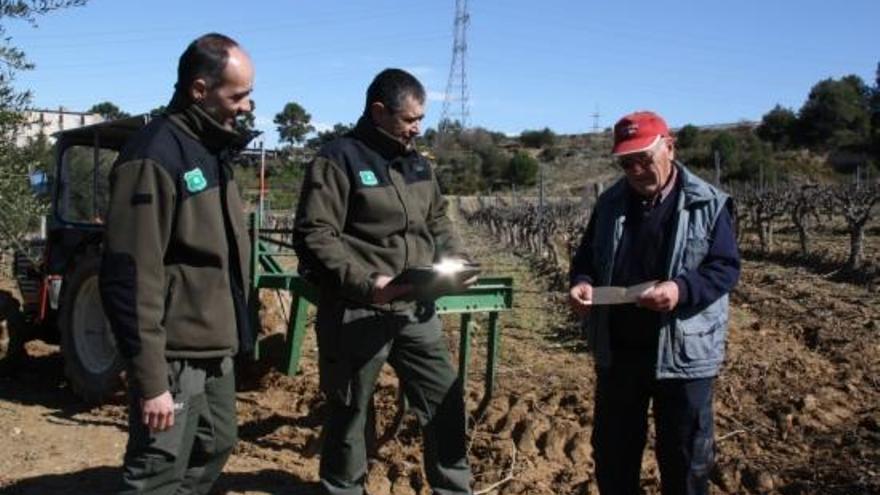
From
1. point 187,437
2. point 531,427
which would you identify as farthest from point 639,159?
point 531,427

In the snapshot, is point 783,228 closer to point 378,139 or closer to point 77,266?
point 77,266

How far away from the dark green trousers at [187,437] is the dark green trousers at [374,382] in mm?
591

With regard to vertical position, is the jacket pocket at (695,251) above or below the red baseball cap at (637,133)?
below

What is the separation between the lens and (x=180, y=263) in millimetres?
2805

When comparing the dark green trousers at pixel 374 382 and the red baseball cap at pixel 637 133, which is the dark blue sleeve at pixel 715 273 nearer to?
the red baseball cap at pixel 637 133

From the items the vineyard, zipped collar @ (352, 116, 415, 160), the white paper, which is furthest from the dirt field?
the vineyard

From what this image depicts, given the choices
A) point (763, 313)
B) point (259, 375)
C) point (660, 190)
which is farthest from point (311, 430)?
point (763, 313)

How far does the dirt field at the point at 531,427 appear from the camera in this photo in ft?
15.3

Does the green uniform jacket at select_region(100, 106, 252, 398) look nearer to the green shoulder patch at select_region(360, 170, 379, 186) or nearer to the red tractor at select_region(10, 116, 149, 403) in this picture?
the green shoulder patch at select_region(360, 170, 379, 186)

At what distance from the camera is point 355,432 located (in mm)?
3684

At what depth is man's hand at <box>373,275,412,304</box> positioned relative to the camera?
11.4ft

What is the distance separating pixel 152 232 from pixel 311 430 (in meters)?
3.10

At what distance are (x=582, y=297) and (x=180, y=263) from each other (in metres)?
1.33

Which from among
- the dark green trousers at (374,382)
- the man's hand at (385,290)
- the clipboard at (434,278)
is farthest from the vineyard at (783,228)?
the man's hand at (385,290)
